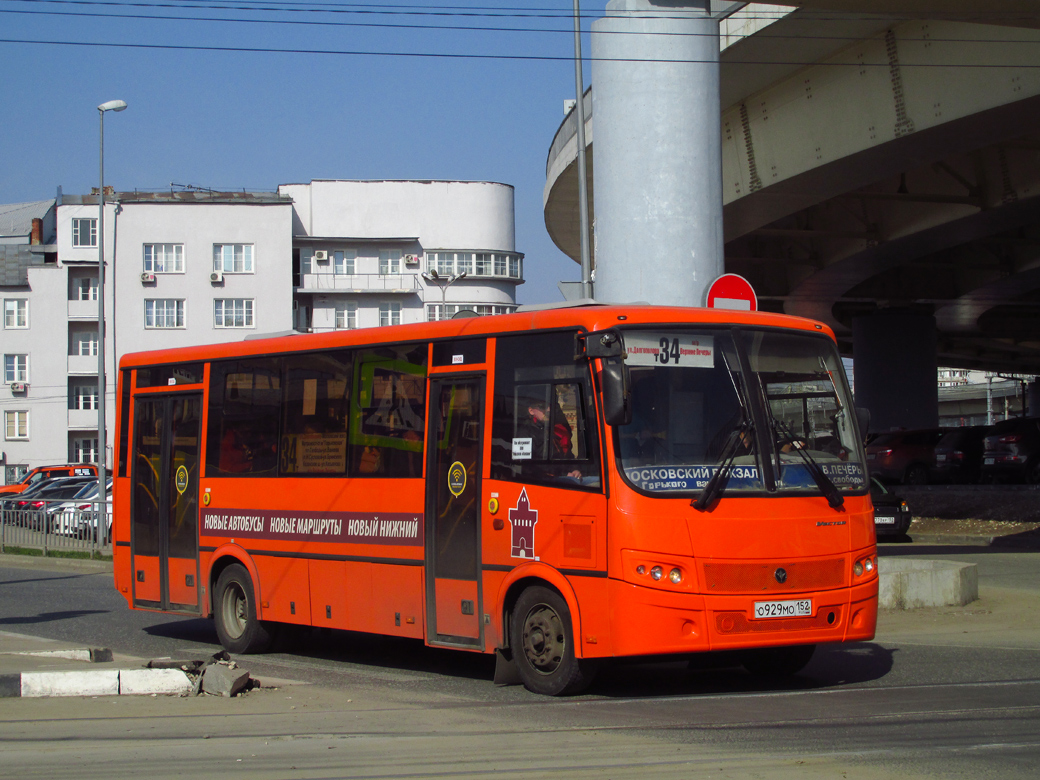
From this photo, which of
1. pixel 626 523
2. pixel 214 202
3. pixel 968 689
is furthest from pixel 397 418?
pixel 214 202

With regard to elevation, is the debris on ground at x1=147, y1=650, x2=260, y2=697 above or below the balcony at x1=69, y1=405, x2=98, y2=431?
below

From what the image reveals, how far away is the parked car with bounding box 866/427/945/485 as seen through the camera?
112 ft

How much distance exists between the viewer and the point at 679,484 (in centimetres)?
847

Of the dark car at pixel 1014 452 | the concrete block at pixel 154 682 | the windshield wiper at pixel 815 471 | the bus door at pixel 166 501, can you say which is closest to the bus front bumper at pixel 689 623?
the windshield wiper at pixel 815 471

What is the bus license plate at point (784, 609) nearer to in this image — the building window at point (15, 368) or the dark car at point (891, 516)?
the dark car at point (891, 516)

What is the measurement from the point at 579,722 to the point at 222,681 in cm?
278

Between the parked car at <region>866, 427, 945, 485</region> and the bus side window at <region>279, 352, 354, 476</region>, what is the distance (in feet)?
84.0

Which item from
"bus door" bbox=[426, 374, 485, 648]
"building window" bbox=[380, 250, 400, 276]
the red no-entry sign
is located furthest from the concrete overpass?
"building window" bbox=[380, 250, 400, 276]

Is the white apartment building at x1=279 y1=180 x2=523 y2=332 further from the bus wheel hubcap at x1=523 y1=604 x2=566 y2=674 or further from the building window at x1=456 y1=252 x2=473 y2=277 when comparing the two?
the bus wheel hubcap at x1=523 y1=604 x2=566 y2=674

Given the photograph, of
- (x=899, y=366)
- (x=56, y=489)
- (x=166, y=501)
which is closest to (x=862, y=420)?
(x=166, y=501)

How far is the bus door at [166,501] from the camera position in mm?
12617

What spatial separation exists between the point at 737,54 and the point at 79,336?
2348 inches

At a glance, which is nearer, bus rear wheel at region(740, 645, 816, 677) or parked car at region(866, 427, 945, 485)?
bus rear wheel at region(740, 645, 816, 677)

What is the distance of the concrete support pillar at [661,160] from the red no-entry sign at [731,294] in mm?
1712
